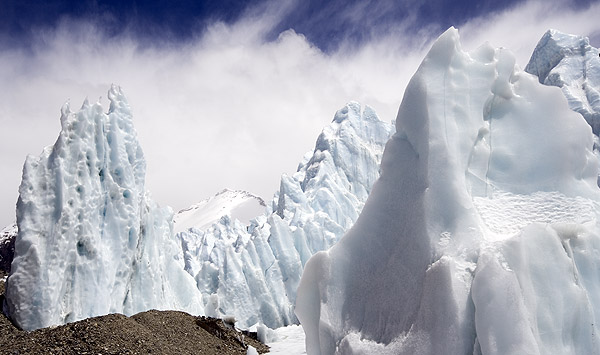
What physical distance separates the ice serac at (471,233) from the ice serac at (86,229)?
798 centimetres

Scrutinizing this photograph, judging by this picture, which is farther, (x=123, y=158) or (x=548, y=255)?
(x=123, y=158)

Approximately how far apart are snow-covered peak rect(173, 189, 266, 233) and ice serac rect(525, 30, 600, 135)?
8848cm

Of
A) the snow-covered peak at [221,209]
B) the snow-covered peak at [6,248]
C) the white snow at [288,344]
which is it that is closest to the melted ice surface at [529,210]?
the white snow at [288,344]

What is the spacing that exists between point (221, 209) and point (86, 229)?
4821 inches

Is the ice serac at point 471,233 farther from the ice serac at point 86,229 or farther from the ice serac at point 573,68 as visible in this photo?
the ice serac at point 573,68

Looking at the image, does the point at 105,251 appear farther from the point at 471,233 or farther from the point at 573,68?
the point at 573,68

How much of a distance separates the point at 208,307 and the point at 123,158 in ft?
26.1

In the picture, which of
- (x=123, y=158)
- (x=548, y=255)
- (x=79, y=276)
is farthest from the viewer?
(x=123, y=158)

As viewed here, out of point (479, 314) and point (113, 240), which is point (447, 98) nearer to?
point (479, 314)

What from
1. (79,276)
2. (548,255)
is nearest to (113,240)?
(79,276)

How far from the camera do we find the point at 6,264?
989 inches

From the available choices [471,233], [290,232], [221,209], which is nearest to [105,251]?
[471,233]

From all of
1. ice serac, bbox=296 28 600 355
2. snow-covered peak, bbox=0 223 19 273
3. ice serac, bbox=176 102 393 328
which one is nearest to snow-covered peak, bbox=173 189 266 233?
ice serac, bbox=176 102 393 328

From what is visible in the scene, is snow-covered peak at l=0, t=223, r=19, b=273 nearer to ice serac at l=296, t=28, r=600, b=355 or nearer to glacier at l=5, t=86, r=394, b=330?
glacier at l=5, t=86, r=394, b=330
